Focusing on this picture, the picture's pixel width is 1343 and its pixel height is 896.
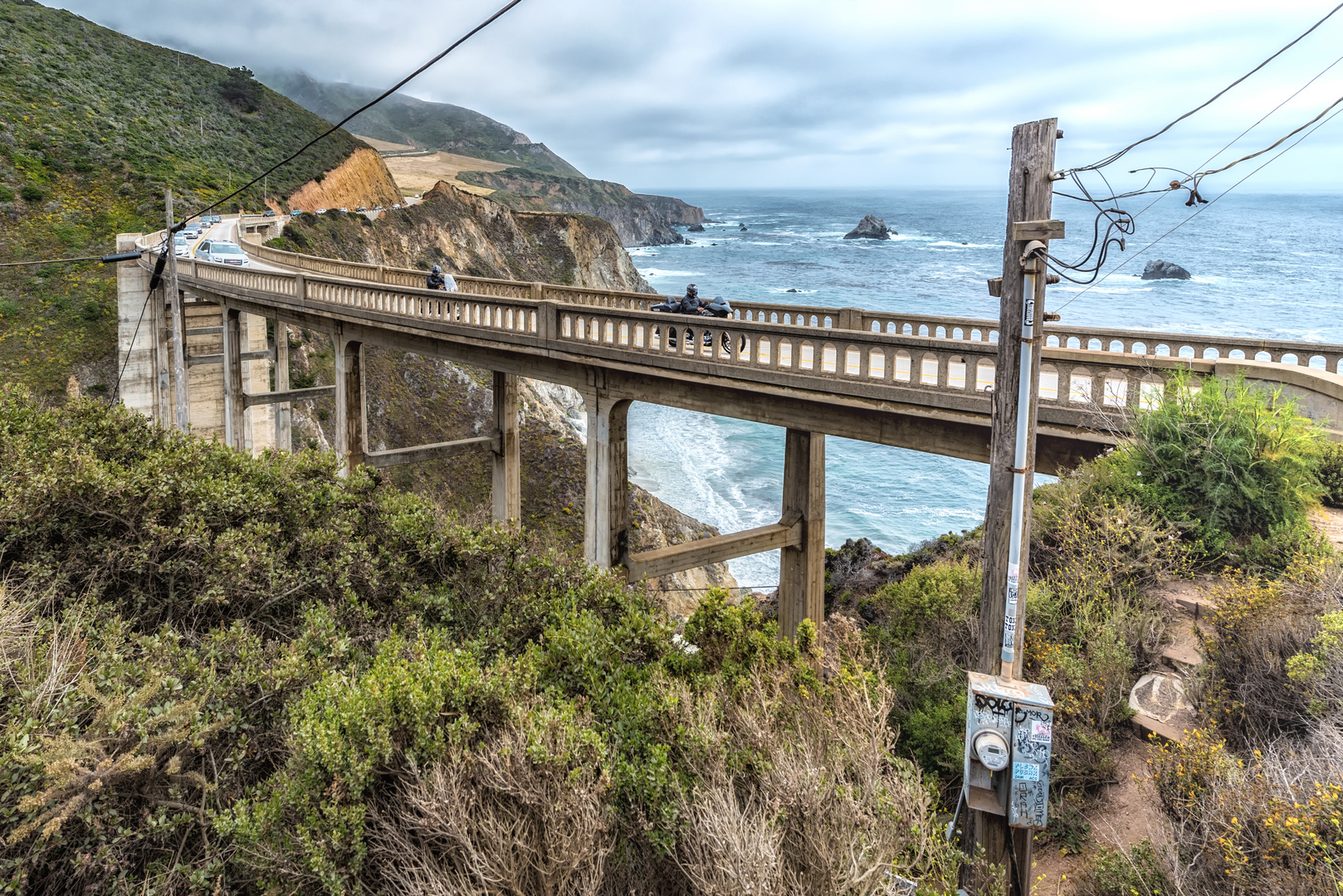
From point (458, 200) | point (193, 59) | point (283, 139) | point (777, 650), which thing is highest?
point (193, 59)

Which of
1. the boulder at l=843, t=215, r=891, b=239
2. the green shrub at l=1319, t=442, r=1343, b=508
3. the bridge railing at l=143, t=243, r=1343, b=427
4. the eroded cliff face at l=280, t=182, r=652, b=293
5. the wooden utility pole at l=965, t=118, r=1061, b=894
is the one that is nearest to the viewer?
the wooden utility pole at l=965, t=118, r=1061, b=894

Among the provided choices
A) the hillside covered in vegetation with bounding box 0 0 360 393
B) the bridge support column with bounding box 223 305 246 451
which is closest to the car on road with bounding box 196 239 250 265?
the bridge support column with bounding box 223 305 246 451

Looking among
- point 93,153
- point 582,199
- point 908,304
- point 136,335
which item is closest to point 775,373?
point 136,335

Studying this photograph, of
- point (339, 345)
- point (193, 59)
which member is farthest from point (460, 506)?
point (193, 59)

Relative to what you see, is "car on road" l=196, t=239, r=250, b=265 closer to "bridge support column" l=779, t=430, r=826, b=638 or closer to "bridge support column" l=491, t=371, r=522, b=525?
"bridge support column" l=491, t=371, r=522, b=525

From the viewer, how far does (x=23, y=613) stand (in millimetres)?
6797

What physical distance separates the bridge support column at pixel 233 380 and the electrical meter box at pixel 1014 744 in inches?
1114

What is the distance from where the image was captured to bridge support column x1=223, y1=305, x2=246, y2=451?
2750cm

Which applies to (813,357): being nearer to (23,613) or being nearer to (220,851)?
(220,851)

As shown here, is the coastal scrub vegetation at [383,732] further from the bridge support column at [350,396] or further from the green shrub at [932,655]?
the bridge support column at [350,396]

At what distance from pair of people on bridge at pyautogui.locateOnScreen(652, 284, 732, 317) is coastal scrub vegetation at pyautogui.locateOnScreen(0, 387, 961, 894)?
5672mm

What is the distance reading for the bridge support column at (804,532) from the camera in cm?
1325

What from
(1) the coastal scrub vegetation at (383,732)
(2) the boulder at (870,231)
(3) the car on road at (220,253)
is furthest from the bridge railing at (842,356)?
(2) the boulder at (870,231)

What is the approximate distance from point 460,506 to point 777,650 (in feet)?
84.8
